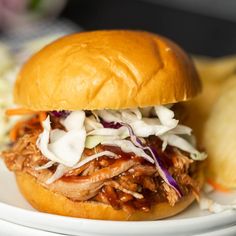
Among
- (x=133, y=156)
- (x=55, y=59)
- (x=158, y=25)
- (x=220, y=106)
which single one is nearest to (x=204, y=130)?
(x=220, y=106)

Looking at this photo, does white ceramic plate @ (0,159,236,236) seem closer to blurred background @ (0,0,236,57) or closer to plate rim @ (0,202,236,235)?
plate rim @ (0,202,236,235)

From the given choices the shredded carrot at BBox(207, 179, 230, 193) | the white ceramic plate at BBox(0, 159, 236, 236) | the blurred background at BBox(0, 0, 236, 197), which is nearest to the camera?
the white ceramic plate at BBox(0, 159, 236, 236)

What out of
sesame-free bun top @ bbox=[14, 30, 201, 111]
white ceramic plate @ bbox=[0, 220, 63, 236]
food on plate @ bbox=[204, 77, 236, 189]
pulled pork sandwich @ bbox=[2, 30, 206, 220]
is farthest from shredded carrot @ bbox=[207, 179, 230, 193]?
white ceramic plate @ bbox=[0, 220, 63, 236]

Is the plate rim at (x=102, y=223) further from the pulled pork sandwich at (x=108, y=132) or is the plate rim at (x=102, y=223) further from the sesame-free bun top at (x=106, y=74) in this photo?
the sesame-free bun top at (x=106, y=74)

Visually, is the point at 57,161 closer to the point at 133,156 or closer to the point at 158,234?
the point at 133,156

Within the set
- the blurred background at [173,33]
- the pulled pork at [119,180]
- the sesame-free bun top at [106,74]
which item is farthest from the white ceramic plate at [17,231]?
the blurred background at [173,33]

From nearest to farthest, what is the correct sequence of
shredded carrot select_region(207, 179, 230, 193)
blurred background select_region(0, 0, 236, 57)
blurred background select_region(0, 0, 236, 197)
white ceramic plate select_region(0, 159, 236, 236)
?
white ceramic plate select_region(0, 159, 236, 236), shredded carrot select_region(207, 179, 230, 193), blurred background select_region(0, 0, 236, 197), blurred background select_region(0, 0, 236, 57)

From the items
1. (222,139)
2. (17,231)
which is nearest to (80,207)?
(17,231)
